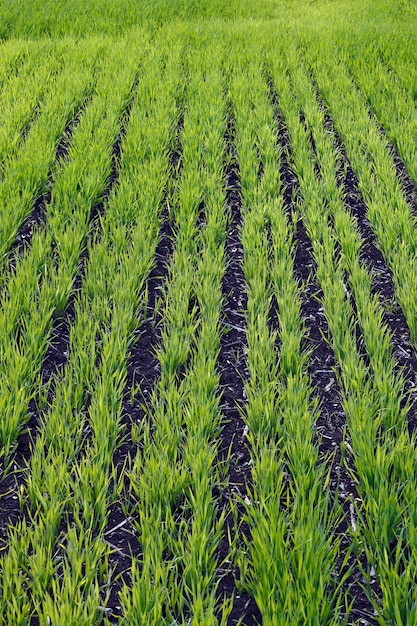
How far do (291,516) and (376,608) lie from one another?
0.99ft

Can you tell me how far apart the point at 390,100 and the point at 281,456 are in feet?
10.7

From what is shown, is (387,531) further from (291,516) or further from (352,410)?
(352,410)

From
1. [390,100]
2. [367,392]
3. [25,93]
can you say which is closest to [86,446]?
[367,392]

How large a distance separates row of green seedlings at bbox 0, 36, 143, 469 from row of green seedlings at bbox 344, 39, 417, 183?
64.7 inches

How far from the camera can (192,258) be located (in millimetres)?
2865

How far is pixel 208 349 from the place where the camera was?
232 cm

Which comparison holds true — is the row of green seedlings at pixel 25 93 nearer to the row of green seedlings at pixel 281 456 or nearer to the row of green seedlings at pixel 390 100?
the row of green seedlings at pixel 281 456

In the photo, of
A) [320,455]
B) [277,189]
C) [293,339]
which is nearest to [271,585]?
[320,455]

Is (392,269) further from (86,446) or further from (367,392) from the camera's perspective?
(86,446)

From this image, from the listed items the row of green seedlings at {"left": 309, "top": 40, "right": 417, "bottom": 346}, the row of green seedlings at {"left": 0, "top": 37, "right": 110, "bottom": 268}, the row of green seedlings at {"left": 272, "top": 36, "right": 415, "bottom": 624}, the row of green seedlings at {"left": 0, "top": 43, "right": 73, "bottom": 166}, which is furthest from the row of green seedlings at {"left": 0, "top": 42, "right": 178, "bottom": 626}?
the row of green seedlings at {"left": 309, "top": 40, "right": 417, "bottom": 346}

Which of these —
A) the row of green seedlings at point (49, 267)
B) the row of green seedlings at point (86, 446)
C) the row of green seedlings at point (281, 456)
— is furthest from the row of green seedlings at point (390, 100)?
the row of green seedlings at point (49, 267)

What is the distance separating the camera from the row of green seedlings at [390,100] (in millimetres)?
3827

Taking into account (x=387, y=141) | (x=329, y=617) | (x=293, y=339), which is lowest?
(x=329, y=617)

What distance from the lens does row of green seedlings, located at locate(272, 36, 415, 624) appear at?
1.60m
